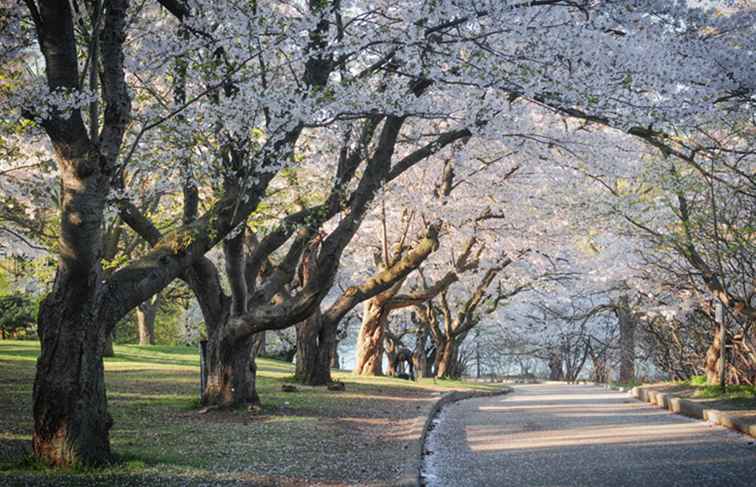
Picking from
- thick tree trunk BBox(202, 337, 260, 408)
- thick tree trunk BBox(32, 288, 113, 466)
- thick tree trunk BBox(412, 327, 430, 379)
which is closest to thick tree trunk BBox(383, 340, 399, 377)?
thick tree trunk BBox(412, 327, 430, 379)

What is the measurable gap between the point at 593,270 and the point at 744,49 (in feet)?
73.2

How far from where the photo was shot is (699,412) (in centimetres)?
1434

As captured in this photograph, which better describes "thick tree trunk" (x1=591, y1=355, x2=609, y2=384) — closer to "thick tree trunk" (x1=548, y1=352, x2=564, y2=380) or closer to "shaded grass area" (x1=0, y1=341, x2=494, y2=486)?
"thick tree trunk" (x1=548, y1=352, x2=564, y2=380)

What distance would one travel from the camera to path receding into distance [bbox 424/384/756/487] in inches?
304

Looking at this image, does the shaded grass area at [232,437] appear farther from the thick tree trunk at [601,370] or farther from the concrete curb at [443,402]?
the thick tree trunk at [601,370]

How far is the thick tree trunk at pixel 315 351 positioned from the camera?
21.1m

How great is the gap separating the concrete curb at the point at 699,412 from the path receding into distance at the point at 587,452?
208 mm

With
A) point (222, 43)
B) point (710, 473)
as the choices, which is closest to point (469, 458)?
point (710, 473)

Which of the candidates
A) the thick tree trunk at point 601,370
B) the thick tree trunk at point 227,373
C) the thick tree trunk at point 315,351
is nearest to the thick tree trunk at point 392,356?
the thick tree trunk at point 601,370

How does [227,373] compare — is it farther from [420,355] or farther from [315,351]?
[420,355]

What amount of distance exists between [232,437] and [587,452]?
14.7ft

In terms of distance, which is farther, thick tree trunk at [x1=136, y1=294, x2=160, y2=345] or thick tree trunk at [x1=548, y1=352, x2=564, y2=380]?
thick tree trunk at [x1=548, y1=352, x2=564, y2=380]

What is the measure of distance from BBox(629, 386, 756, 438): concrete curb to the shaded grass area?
478cm

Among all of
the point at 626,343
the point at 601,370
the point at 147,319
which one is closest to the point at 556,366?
the point at 601,370
